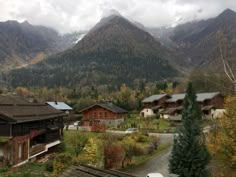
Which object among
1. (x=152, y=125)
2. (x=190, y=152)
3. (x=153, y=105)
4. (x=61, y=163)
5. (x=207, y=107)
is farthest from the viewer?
(x=153, y=105)

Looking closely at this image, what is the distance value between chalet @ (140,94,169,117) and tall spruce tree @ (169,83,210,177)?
181ft

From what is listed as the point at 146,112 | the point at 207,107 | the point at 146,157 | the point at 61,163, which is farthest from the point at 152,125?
the point at 61,163

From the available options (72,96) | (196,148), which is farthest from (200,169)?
(72,96)

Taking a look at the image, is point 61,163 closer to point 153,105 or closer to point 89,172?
point 89,172

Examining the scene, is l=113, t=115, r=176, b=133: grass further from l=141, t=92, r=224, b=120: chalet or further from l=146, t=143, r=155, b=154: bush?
l=146, t=143, r=155, b=154: bush

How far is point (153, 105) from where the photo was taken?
8394 cm

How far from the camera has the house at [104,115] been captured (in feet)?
229

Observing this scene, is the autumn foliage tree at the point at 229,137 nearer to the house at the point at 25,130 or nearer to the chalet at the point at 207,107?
the house at the point at 25,130

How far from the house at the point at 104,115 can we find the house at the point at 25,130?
3251 cm

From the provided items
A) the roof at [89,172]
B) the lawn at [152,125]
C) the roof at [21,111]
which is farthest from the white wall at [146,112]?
the roof at [89,172]

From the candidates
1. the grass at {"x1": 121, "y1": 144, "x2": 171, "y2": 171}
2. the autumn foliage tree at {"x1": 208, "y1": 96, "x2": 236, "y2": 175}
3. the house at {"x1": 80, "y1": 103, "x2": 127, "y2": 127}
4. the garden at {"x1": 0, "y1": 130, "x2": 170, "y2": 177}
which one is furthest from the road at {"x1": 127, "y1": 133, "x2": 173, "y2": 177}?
the house at {"x1": 80, "y1": 103, "x2": 127, "y2": 127}

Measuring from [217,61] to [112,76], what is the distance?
17425 centimetres

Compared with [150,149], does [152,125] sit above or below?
above

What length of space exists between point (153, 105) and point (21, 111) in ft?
188
